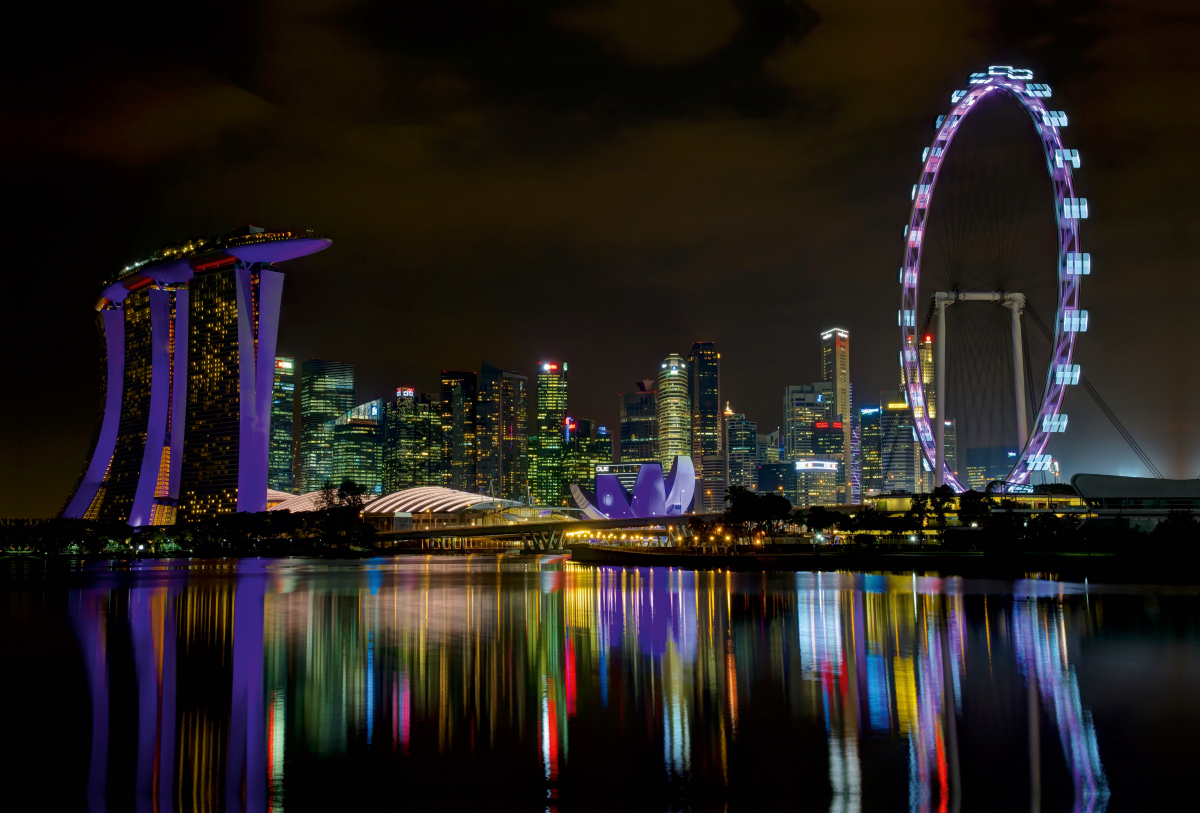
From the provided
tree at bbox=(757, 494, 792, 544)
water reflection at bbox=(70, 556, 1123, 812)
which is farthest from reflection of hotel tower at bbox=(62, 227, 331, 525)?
water reflection at bbox=(70, 556, 1123, 812)

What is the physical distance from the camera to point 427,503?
169 metres

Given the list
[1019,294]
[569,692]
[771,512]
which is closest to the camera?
[569,692]

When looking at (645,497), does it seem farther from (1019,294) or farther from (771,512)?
(1019,294)

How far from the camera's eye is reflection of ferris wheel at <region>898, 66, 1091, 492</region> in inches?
2493

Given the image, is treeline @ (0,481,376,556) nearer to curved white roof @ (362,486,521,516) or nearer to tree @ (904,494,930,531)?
curved white roof @ (362,486,521,516)

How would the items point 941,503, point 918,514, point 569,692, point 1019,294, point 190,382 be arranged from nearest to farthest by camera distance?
point 569,692, point 1019,294, point 941,503, point 918,514, point 190,382

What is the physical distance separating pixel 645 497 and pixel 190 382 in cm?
6898

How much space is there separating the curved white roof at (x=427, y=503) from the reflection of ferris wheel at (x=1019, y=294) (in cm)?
10098

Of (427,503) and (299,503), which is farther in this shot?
(299,503)

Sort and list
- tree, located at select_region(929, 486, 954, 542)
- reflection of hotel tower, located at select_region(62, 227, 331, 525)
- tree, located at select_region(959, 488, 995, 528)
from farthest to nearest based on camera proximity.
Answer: reflection of hotel tower, located at select_region(62, 227, 331, 525) → tree, located at select_region(929, 486, 954, 542) → tree, located at select_region(959, 488, 995, 528)

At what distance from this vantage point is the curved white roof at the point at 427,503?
167 metres

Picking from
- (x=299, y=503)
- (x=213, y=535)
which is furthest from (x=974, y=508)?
(x=299, y=503)

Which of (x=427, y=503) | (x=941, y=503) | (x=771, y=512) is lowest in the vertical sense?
(x=771, y=512)

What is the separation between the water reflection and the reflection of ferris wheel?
95.9ft
